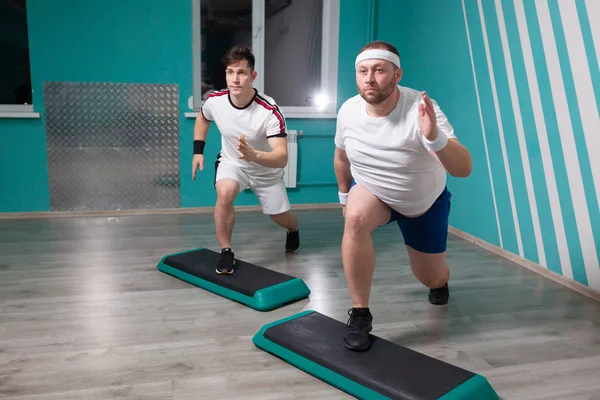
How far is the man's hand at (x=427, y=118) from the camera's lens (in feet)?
6.06

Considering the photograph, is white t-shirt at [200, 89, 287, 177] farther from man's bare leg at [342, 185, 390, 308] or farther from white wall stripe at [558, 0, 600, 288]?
white wall stripe at [558, 0, 600, 288]

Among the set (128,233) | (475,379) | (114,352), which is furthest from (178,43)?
(475,379)

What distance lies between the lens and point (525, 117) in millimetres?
3389

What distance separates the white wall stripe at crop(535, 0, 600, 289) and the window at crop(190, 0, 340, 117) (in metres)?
2.14

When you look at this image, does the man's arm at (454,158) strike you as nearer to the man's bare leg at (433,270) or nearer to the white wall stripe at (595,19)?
the man's bare leg at (433,270)

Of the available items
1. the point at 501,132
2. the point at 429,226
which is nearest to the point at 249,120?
the point at 429,226

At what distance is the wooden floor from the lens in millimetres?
1973

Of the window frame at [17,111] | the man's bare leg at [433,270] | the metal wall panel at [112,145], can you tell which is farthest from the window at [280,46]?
the man's bare leg at [433,270]

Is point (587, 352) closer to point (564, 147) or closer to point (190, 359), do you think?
point (564, 147)

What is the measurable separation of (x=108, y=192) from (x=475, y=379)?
365 centimetres

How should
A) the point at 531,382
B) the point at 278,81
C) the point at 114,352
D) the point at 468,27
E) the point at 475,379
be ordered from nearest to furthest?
1. the point at 475,379
2. the point at 531,382
3. the point at 114,352
4. the point at 468,27
5. the point at 278,81

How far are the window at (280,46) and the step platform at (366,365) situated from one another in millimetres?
2938

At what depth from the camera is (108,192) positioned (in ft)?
15.2

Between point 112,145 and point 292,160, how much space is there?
5.10ft
